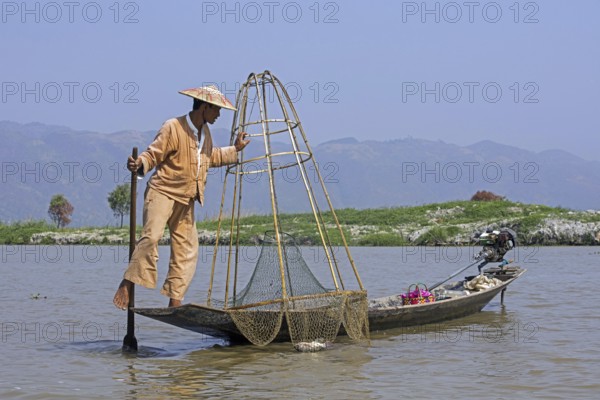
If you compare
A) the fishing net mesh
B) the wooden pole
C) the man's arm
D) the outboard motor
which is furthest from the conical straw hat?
the outboard motor

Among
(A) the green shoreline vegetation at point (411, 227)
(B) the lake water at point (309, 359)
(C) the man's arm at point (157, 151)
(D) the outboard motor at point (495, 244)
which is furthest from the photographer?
(A) the green shoreline vegetation at point (411, 227)

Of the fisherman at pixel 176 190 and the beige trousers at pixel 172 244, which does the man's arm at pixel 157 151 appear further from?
the beige trousers at pixel 172 244

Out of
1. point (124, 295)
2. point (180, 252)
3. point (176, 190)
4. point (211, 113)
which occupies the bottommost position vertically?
point (124, 295)

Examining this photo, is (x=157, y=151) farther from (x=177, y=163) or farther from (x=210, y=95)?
(x=210, y=95)

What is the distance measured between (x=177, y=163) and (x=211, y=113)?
467mm

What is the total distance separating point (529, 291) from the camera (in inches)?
461

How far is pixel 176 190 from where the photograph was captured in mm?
6211

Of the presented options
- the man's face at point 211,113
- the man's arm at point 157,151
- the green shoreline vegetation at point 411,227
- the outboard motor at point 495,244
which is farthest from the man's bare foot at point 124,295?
the green shoreline vegetation at point 411,227

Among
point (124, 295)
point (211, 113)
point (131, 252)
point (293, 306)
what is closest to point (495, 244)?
point (293, 306)

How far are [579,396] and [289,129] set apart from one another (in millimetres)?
3150

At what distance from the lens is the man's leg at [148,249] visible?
603 cm

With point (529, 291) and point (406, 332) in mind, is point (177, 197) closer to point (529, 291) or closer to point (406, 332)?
point (406, 332)

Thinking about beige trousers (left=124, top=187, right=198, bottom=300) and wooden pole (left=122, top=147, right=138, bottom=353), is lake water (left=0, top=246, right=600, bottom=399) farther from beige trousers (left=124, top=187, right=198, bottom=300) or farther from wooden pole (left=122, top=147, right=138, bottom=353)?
beige trousers (left=124, top=187, right=198, bottom=300)

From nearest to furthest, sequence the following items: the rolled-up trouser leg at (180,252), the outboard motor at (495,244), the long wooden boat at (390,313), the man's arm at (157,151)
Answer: the man's arm at (157,151) → the long wooden boat at (390,313) → the rolled-up trouser leg at (180,252) → the outboard motor at (495,244)
